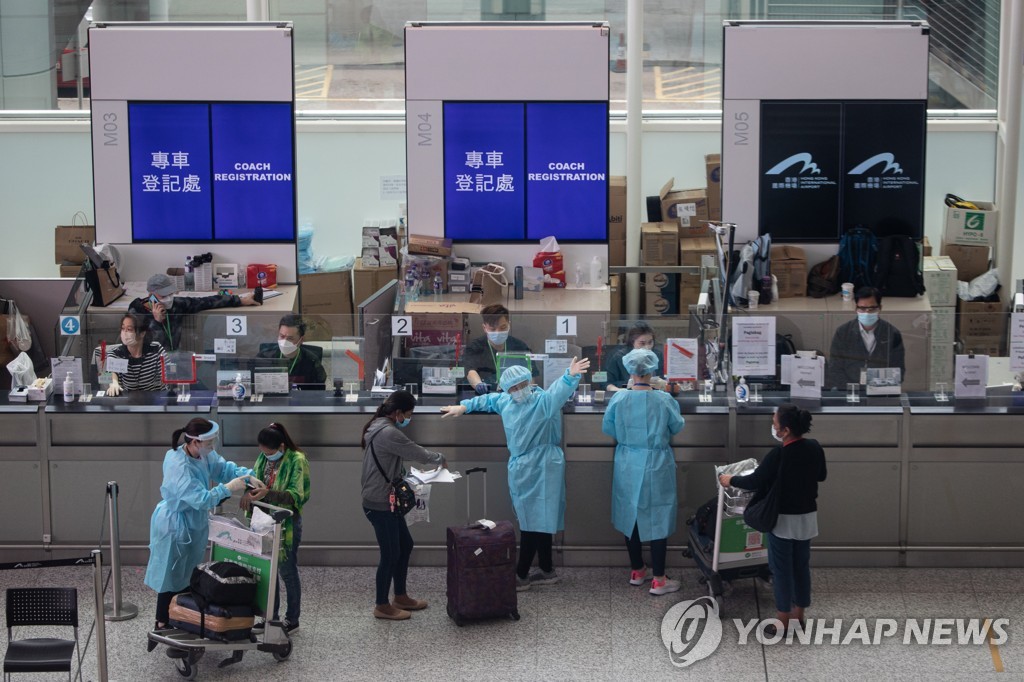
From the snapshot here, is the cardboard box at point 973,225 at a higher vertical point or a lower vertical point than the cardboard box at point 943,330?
higher

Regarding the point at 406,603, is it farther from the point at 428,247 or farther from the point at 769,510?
the point at 428,247

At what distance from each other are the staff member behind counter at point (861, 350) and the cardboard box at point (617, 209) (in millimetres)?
4680

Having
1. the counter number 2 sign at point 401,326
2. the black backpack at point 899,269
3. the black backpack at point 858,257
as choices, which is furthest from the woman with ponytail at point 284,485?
the black backpack at point 899,269

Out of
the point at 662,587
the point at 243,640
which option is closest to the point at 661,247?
the point at 662,587

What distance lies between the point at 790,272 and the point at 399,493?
16.2 ft

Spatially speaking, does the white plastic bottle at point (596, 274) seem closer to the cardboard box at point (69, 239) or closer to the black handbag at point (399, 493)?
the black handbag at point (399, 493)

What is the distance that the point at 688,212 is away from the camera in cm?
1276

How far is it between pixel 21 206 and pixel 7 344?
4.57 metres

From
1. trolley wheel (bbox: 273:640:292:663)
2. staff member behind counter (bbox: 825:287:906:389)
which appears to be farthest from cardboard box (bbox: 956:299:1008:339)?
trolley wheel (bbox: 273:640:292:663)

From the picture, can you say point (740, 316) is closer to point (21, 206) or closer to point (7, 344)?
point (7, 344)

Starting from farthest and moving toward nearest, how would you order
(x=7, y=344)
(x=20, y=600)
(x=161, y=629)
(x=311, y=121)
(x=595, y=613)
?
(x=311, y=121) → (x=7, y=344) → (x=595, y=613) → (x=161, y=629) → (x=20, y=600)

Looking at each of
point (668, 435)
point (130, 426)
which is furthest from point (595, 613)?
point (130, 426)

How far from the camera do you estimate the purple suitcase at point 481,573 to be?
24.1 ft

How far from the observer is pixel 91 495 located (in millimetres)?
8203
